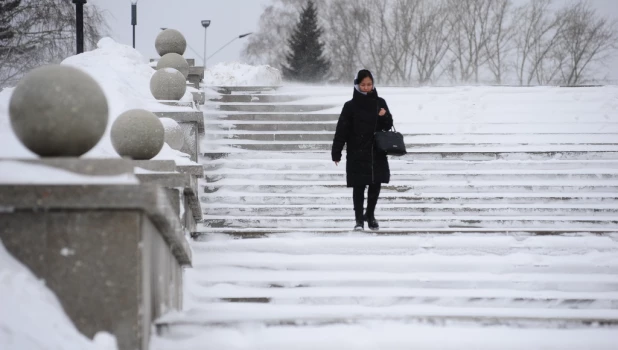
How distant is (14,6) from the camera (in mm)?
19344

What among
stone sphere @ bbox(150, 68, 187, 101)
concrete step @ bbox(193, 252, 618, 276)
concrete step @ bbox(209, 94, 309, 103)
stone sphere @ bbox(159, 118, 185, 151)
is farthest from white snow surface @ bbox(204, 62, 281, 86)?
concrete step @ bbox(193, 252, 618, 276)

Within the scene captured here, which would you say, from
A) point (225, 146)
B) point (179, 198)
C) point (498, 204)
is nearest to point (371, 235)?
point (179, 198)

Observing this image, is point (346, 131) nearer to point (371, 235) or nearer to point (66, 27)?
point (371, 235)

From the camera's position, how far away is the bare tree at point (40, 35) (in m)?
18.9

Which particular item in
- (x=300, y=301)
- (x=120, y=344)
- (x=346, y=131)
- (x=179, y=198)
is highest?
(x=346, y=131)

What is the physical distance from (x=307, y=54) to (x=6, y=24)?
23975mm

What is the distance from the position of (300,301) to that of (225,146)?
5.13 meters

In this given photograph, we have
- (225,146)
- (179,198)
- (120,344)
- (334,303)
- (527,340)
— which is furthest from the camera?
(225,146)

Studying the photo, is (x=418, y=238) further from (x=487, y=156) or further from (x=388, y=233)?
(x=487, y=156)

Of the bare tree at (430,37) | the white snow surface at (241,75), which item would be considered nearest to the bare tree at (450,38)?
the bare tree at (430,37)

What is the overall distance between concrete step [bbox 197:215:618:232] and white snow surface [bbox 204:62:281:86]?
37.3 ft

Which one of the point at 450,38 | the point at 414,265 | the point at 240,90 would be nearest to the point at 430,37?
the point at 450,38

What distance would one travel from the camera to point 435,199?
8266 millimetres

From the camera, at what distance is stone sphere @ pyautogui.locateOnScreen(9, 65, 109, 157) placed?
3.45m
